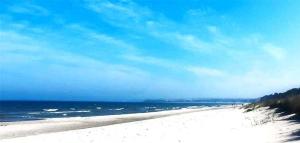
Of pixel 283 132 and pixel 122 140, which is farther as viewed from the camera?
pixel 122 140

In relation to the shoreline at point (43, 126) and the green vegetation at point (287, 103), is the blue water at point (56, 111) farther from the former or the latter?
the green vegetation at point (287, 103)

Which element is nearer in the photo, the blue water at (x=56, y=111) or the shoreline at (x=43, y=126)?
the shoreline at (x=43, y=126)

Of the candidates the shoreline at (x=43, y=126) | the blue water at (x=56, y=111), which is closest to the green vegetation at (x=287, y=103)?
the shoreline at (x=43, y=126)

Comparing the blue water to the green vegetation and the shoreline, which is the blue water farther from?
the green vegetation

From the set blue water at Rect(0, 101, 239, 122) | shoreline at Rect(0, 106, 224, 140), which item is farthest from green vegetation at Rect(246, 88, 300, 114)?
blue water at Rect(0, 101, 239, 122)

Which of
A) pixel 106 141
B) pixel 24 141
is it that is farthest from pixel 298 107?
pixel 24 141

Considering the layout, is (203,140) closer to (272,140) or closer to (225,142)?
(225,142)

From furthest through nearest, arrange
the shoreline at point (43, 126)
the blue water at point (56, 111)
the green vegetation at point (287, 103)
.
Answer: the blue water at point (56, 111), the shoreline at point (43, 126), the green vegetation at point (287, 103)

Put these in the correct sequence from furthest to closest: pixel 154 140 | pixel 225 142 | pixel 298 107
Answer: pixel 298 107 < pixel 154 140 < pixel 225 142

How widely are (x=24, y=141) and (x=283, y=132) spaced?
11452mm

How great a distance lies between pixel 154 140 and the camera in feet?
52.3

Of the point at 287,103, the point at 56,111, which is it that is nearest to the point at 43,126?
the point at 287,103

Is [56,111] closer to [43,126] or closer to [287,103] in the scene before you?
[43,126]

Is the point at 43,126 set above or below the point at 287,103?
below
